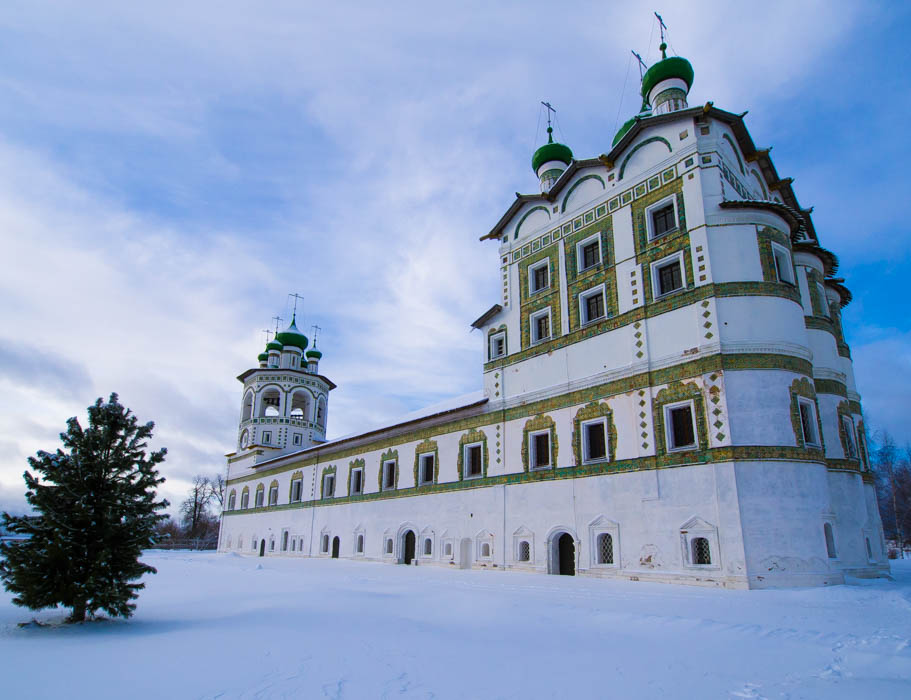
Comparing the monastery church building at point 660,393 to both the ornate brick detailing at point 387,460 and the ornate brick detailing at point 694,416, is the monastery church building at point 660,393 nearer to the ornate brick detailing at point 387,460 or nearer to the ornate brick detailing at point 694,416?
the ornate brick detailing at point 694,416

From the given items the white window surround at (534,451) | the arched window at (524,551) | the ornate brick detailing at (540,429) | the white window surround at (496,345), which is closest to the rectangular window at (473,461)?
the ornate brick detailing at (540,429)

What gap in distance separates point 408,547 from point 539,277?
11603mm

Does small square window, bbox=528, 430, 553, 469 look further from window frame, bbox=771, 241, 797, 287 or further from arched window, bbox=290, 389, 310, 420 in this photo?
arched window, bbox=290, 389, 310, 420

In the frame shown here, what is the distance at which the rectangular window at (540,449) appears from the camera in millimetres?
18188

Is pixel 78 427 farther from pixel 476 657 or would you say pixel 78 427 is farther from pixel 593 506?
pixel 593 506

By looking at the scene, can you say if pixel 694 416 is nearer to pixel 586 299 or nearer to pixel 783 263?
pixel 783 263

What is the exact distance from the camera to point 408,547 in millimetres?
23281

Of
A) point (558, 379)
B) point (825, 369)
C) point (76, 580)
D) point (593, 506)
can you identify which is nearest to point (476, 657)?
point (76, 580)

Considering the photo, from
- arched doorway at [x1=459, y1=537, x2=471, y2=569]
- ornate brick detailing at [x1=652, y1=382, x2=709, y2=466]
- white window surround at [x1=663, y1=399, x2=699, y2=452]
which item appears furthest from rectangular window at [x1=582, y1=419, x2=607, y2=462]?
arched doorway at [x1=459, y1=537, x2=471, y2=569]

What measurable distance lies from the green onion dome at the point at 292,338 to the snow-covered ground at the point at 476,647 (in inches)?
1152

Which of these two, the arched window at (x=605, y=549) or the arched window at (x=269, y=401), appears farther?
the arched window at (x=269, y=401)

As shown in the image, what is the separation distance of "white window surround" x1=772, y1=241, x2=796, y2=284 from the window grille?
8112mm

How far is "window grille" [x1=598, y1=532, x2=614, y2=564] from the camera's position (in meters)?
15.5

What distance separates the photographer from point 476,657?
6348 mm
